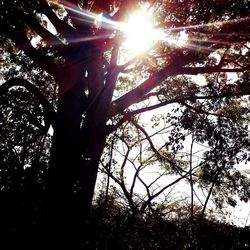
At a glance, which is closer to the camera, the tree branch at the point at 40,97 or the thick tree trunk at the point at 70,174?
the thick tree trunk at the point at 70,174

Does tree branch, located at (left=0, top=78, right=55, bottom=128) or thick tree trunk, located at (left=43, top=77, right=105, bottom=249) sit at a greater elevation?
tree branch, located at (left=0, top=78, right=55, bottom=128)

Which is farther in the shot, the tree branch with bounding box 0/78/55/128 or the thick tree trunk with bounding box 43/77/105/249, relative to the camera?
the tree branch with bounding box 0/78/55/128

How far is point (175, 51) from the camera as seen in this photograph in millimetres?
9391

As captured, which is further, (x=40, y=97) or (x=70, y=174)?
(x=40, y=97)

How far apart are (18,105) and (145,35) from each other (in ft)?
12.3

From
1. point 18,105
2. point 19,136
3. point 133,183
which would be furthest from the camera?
point 133,183

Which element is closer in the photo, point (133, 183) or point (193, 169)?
point (193, 169)

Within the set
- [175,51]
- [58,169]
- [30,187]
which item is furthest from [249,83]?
[30,187]

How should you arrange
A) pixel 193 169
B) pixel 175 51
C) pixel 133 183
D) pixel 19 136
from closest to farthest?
pixel 19 136, pixel 175 51, pixel 193 169, pixel 133 183

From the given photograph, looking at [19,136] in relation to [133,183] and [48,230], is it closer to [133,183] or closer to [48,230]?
[48,230]

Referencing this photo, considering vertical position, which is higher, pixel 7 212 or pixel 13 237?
pixel 7 212

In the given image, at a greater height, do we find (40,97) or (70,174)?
(40,97)

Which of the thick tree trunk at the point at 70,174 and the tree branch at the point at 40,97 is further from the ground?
the tree branch at the point at 40,97

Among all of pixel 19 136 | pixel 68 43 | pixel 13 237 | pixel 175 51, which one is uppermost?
pixel 175 51
